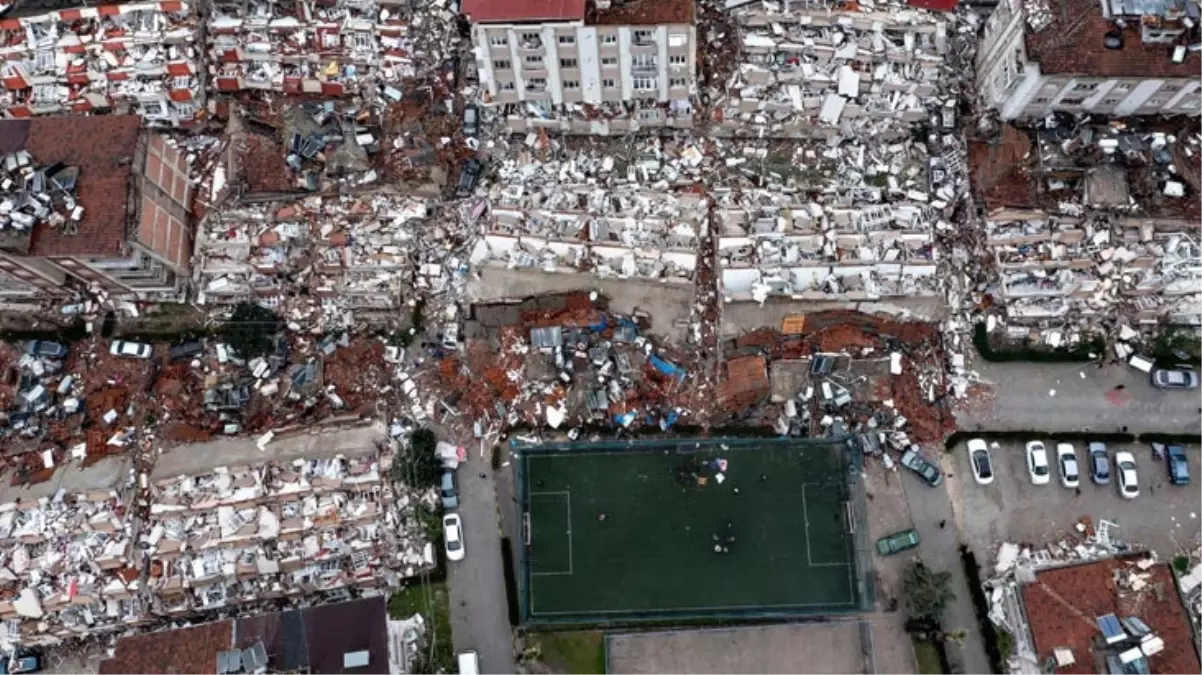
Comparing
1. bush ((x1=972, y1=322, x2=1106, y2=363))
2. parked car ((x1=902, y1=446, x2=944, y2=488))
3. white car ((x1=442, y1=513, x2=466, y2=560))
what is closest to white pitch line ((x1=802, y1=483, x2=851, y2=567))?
parked car ((x1=902, y1=446, x2=944, y2=488))

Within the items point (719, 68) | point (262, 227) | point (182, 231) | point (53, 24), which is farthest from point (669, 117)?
point (53, 24)

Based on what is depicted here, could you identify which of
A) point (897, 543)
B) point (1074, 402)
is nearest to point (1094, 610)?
point (897, 543)

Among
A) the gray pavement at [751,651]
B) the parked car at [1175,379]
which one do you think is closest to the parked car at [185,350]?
the gray pavement at [751,651]

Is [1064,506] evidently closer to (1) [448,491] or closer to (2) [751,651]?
(2) [751,651]

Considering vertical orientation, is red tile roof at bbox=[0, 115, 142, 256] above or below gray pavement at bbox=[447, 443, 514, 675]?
above

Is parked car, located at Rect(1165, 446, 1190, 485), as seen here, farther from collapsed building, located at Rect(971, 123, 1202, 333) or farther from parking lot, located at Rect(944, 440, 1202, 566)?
collapsed building, located at Rect(971, 123, 1202, 333)

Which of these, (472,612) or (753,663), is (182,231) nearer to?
(472,612)
